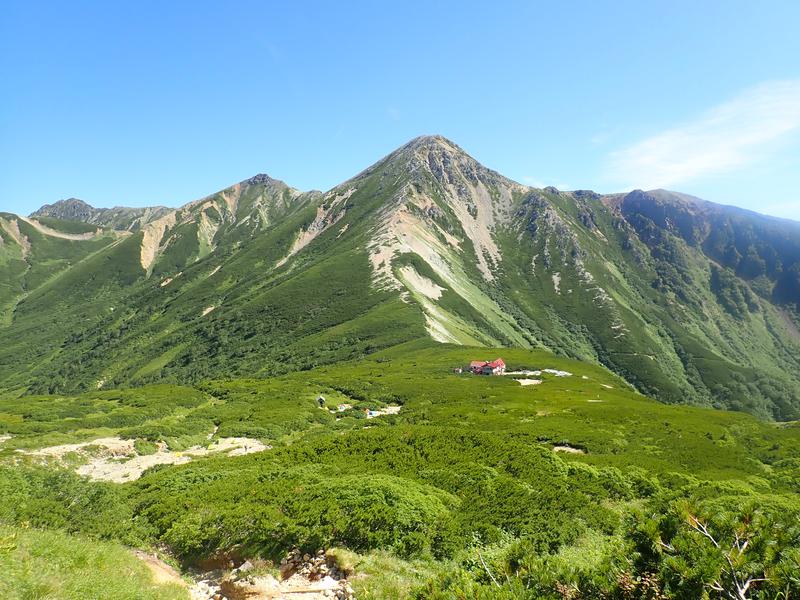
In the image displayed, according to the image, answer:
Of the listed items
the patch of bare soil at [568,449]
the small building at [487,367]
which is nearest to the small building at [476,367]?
the small building at [487,367]

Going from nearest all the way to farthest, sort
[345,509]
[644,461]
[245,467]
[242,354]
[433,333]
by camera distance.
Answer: [345,509], [245,467], [644,461], [433,333], [242,354]

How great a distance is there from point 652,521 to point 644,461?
2605cm

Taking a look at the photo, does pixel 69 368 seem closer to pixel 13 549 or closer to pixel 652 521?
pixel 13 549

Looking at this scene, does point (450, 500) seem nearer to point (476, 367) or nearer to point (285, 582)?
point (285, 582)

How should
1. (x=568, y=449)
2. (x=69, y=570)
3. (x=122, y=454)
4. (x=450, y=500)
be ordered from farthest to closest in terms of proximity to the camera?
(x=568, y=449), (x=122, y=454), (x=450, y=500), (x=69, y=570)

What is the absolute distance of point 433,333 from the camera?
123 m

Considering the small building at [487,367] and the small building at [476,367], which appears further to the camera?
the small building at [487,367]

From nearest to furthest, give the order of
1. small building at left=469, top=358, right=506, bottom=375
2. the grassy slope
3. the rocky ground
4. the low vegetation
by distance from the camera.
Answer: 1. the low vegetation
2. the grassy slope
3. the rocky ground
4. small building at left=469, top=358, right=506, bottom=375

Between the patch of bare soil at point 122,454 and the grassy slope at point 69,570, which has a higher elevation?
the grassy slope at point 69,570

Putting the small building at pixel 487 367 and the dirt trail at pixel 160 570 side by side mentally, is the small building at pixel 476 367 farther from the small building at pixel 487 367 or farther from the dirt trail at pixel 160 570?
the dirt trail at pixel 160 570

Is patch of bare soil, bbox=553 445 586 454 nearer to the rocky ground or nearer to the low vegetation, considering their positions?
the low vegetation

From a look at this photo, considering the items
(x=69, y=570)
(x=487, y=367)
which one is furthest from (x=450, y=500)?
(x=487, y=367)

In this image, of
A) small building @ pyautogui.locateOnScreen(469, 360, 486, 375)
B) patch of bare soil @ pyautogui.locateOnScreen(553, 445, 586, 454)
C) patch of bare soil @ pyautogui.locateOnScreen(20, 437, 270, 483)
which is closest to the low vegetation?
patch of bare soil @ pyautogui.locateOnScreen(553, 445, 586, 454)

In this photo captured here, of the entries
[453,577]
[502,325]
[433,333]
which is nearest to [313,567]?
[453,577]
